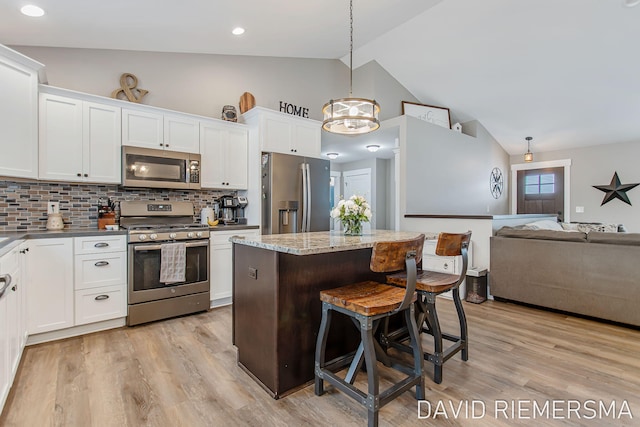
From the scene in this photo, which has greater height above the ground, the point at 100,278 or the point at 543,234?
the point at 543,234

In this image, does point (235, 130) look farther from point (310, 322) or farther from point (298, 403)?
point (298, 403)

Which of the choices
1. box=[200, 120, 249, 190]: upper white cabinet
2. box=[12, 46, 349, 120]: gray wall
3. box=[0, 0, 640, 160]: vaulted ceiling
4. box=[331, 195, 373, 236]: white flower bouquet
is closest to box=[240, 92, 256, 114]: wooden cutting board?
box=[12, 46, 349, 120]: gray wall

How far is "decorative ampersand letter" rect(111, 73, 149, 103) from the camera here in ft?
11.3

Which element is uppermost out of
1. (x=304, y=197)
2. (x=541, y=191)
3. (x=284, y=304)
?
(x=541, y=191)

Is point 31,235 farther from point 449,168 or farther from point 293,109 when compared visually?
point 449,168

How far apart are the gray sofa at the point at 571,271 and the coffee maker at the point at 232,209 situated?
10.3 feet

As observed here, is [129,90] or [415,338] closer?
[415,338]

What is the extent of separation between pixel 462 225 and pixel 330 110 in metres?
2.53

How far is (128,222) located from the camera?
3.40 m

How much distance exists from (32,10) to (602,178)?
8.77 meters

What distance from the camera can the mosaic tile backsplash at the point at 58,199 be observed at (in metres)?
2.93

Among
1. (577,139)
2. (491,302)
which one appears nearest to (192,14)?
(491,302)

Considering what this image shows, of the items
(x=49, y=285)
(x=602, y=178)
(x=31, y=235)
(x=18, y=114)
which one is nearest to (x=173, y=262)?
(x=49, y=285)

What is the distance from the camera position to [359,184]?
7.86 metres
